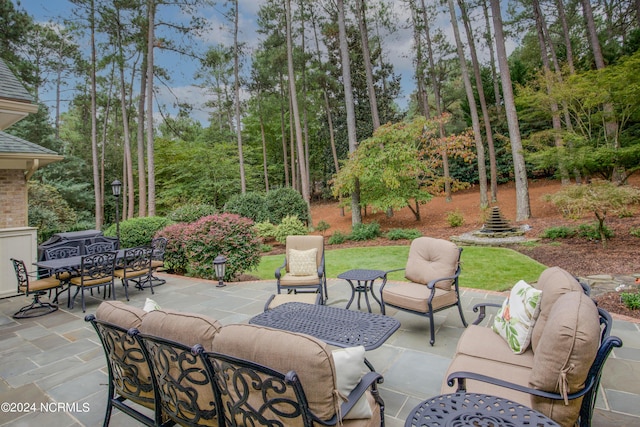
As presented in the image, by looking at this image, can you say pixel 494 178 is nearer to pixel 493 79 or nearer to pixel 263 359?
pixel 493 79

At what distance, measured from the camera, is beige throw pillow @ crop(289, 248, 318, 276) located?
482 cm

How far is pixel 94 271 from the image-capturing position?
4949 mm

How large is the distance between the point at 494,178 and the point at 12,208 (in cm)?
1615

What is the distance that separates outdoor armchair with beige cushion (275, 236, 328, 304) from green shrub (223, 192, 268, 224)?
7688 mm

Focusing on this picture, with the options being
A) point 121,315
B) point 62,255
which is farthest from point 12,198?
point 121,315

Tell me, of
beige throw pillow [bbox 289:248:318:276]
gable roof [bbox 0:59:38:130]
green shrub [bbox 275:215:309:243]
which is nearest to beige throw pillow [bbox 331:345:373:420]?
beige throw pillow [bbox 289:248:318:276]

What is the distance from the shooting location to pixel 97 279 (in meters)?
5.02

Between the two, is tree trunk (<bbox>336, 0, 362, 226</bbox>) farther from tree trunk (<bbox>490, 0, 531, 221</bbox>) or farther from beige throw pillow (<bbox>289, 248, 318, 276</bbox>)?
beige throw pillow (<bbox>289, 248, 318, 276</bbox>)

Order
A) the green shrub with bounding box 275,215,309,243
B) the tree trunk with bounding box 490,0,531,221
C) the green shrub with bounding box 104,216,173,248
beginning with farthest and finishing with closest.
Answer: the green shrub with bounding box 275,215,309,243, the tree trunk with bounding box 490,0,531,221, the green shrub with bounding box 104,216,173,248

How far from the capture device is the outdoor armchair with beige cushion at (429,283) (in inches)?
134

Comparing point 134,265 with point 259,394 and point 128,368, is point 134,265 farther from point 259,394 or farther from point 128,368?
point 259,394

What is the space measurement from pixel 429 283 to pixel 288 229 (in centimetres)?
827

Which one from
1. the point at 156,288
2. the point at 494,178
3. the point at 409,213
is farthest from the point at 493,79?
the point at 156,288

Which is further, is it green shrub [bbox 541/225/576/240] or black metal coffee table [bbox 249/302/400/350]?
green shrub [bbox 541/225/576/240]
